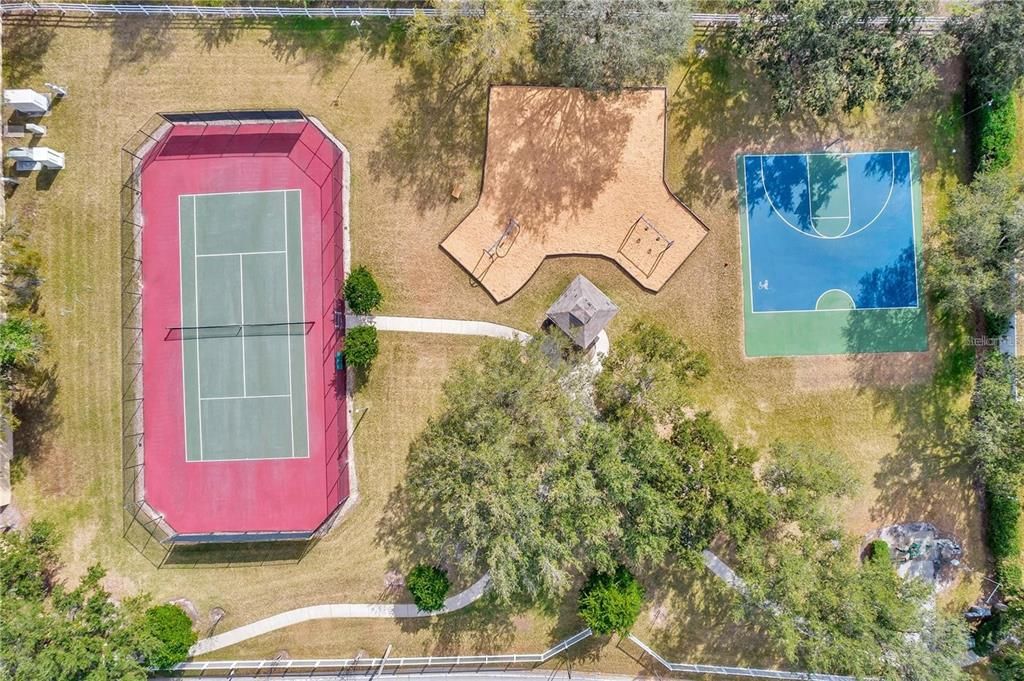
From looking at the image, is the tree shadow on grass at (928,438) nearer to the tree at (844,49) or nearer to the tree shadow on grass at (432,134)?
the tree at (844,49)

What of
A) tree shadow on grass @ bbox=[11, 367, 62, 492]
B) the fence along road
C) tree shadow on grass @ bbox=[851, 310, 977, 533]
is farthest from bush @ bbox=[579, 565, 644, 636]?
the fence along road

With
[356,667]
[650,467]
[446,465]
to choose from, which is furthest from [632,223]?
[356,667]

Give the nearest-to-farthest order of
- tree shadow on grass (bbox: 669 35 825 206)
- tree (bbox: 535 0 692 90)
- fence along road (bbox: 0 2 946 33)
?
tree (bbox: 535 0 692 90) → fence along road (bbox: 0 2 946 33) → tree shadow on grass (bbox: 669 35 825 206)

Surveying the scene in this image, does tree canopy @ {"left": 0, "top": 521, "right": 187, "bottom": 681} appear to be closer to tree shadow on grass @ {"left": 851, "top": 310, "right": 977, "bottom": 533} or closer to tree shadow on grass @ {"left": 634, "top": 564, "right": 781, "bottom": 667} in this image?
tree shadow on grass @ {"left": 634, "top": 564, "right": 781, "bottom": 667}

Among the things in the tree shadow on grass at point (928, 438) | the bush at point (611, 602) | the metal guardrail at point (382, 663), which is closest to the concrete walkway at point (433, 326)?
the bush at point (611, 602)

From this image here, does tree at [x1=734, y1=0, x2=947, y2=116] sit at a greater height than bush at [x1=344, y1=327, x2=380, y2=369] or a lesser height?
greater

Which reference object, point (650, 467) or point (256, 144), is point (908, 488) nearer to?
point (650, 467)

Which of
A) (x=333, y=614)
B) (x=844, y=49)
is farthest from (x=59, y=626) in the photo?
(x=844, y=49)
